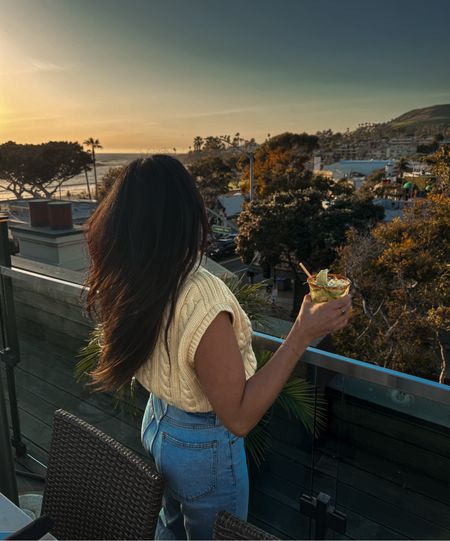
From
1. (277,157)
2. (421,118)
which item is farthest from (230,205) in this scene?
(421,118)

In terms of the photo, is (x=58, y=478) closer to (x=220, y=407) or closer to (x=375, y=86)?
(x=220, y=407)

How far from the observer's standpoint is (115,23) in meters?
13.4

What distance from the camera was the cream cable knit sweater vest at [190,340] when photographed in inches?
38.5

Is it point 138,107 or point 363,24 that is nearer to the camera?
point 363,24

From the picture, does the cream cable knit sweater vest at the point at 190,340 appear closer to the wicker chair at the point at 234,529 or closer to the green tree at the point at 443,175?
the wicker chair at the point at 234,529

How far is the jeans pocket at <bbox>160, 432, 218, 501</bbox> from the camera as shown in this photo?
1158mm

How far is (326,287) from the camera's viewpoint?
1167 mm

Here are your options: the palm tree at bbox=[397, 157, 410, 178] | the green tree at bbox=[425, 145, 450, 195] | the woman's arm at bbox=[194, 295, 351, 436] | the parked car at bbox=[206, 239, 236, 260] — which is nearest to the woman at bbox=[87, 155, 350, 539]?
the woman's arm at bbox=[194, 295, 351, 436]

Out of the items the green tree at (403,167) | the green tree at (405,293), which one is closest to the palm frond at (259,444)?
the green tree at (405,293)

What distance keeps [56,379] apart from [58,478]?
53.2 inches

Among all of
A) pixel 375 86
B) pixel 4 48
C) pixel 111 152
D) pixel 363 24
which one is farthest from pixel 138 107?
pixel 111 152

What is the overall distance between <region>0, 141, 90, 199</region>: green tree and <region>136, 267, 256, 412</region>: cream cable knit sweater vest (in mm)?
49309

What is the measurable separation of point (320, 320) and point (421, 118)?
498 ft

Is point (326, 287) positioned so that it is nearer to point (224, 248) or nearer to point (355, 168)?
point (224, 248)
